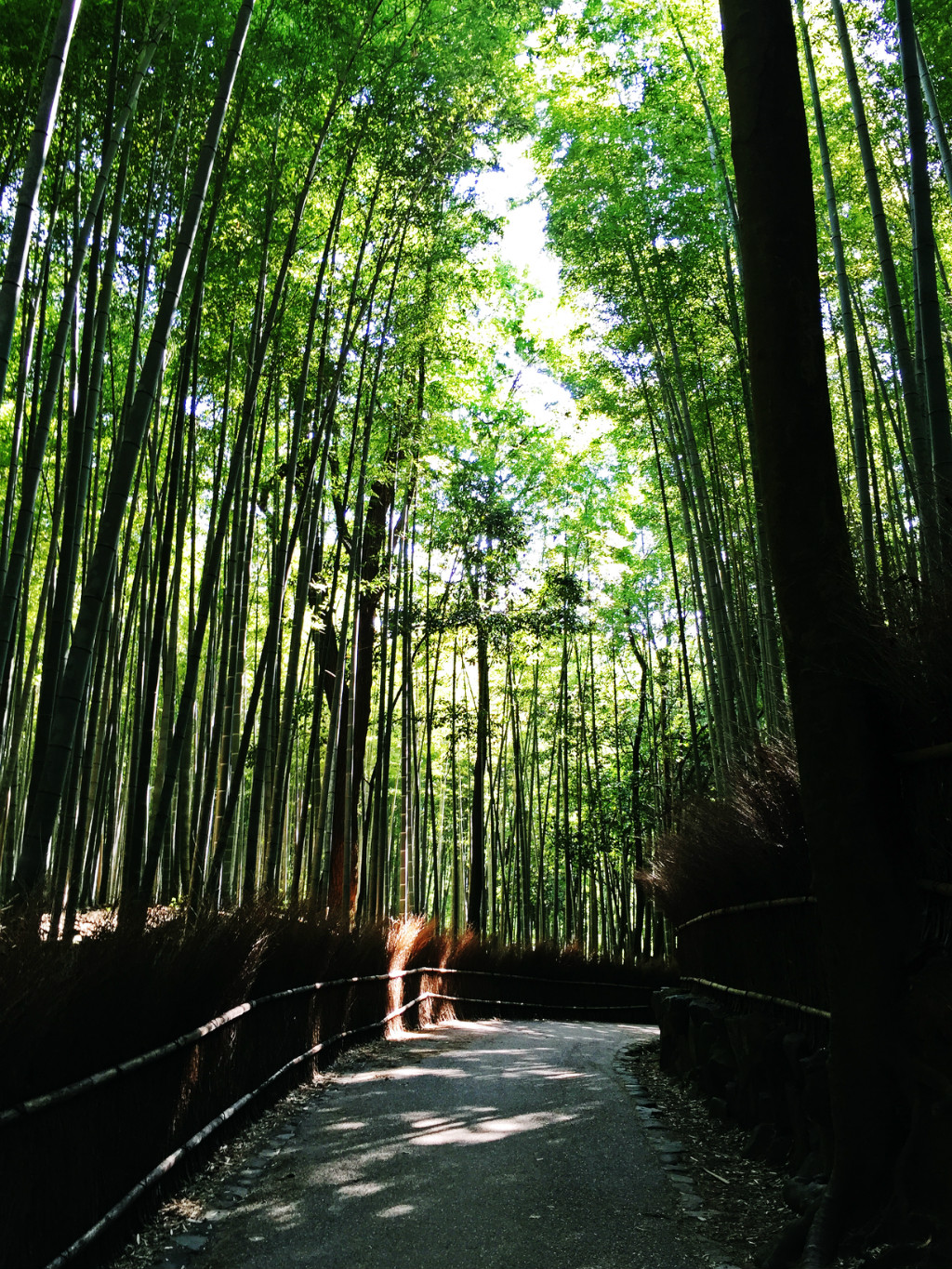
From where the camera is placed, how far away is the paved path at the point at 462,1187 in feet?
7.45

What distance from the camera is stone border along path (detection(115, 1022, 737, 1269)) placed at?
7.31ft

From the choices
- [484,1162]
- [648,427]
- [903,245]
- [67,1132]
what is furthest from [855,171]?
[67,1132]

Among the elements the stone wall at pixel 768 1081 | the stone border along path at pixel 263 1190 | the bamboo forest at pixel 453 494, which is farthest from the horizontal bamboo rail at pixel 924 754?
the stone border along path at pixel 263 1190

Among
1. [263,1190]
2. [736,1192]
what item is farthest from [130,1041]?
[736,1192]

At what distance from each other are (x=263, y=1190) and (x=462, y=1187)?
59 centimetres

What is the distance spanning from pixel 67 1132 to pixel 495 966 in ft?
27.5

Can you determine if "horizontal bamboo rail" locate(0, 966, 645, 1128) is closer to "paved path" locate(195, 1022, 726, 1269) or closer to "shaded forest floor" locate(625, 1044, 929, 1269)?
"paved path" locate(195, 1022, 726, 1269)

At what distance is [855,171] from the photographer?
21.1ft

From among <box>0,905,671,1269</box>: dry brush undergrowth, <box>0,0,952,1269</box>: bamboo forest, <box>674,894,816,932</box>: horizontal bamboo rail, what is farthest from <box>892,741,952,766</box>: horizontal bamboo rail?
<box>0,905,671,1269</box>: dry brush undergrowth

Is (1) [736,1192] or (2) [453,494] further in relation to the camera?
(2) [453,494]

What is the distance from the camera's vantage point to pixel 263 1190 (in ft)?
8.99

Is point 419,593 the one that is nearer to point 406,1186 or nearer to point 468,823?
point 406,1186

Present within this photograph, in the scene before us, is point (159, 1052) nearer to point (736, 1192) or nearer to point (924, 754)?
point (736, 1192)

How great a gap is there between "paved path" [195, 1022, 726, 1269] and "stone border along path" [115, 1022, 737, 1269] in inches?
0.5
